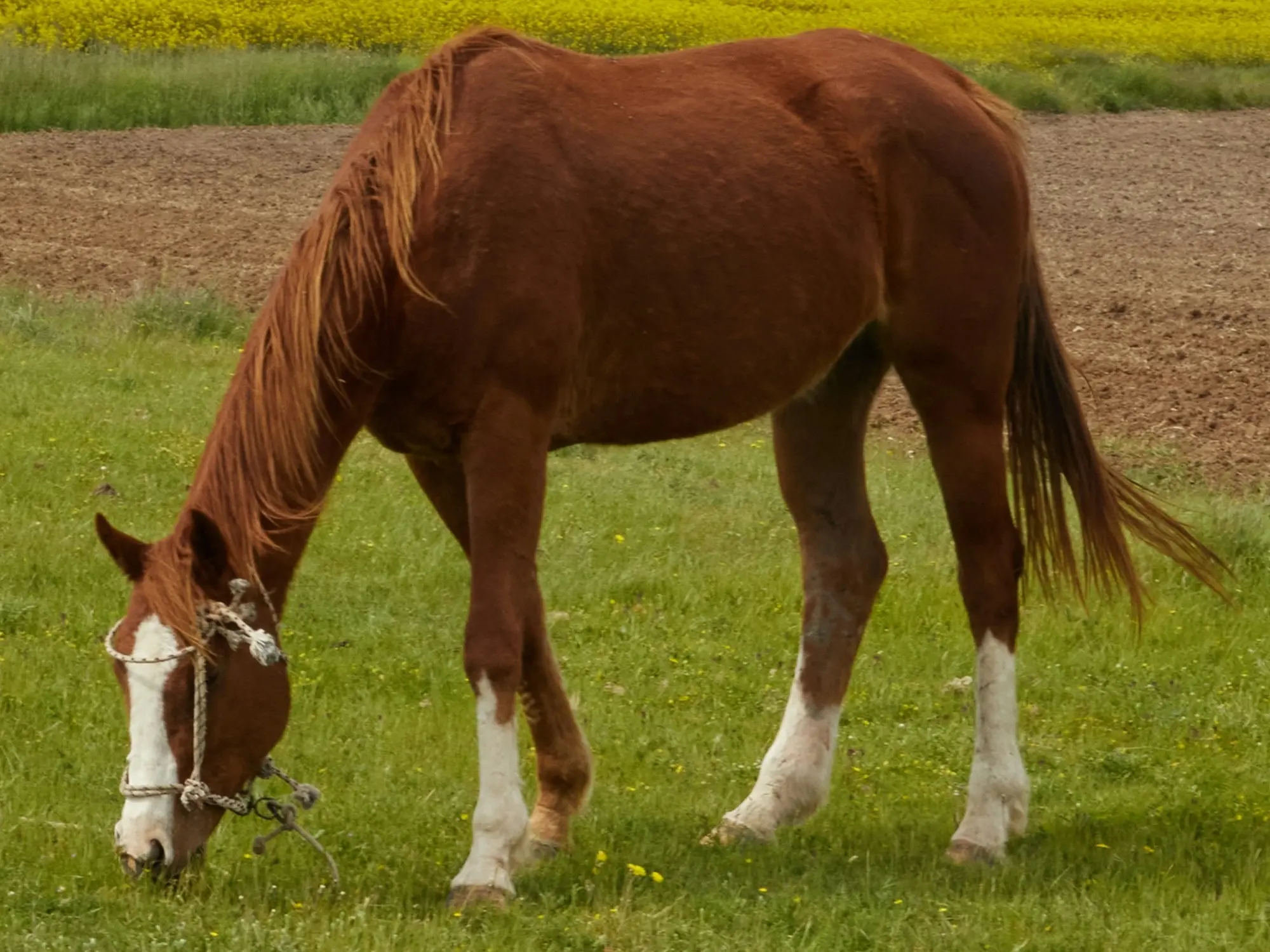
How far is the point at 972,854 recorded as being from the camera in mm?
5168

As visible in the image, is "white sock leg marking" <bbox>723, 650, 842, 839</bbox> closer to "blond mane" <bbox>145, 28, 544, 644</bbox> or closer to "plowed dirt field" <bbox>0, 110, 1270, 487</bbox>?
"blond mane" <bbox>145, 28, 544, 644</bbox>

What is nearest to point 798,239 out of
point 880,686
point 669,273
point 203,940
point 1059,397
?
point 669,273

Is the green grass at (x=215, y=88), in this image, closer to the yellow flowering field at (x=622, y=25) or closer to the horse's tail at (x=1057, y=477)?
the yellow flowering field at (x=622, y=25)

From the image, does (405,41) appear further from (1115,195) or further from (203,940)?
(203,940)

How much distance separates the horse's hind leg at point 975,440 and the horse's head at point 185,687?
227 cm

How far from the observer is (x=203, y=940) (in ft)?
13.1

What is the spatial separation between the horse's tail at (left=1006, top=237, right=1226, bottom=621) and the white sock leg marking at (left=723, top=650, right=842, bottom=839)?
2.91 ft

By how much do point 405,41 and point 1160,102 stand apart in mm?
10972

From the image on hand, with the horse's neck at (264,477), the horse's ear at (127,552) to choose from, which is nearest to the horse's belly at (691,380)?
the horse's neck at (264,477)

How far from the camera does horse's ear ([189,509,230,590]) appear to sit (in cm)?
408

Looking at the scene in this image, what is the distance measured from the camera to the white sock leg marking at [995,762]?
5.27m

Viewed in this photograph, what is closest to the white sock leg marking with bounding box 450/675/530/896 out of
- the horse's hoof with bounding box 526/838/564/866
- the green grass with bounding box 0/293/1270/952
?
the green grass with bounding box 0/293/1270/952

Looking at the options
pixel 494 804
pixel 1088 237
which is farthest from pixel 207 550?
pixel 1088 237

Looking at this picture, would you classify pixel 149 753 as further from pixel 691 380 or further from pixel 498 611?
pixel 691 380
